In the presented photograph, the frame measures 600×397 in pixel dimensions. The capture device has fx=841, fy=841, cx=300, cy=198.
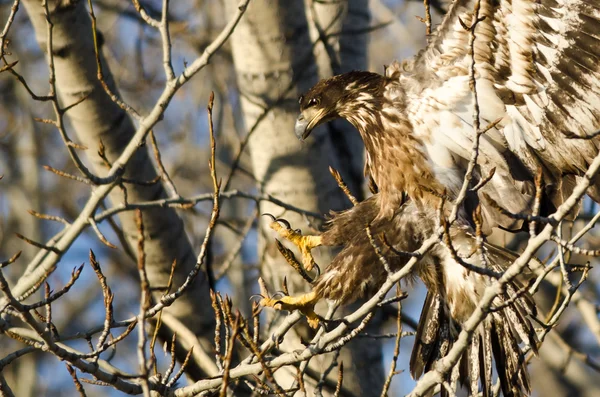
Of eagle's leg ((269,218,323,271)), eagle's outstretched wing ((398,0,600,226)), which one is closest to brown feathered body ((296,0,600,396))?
eagle's outstretched wing ((398,0,600,226))

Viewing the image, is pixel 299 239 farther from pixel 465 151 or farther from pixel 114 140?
pixel 114 140

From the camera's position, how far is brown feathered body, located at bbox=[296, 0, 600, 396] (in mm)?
4227

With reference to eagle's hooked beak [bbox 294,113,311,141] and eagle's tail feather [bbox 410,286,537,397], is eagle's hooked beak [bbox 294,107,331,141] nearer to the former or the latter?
eagle's hooked beak [bbox 294,113,311,141]

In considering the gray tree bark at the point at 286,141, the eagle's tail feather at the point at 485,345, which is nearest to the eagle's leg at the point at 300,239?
the gray tree bark at the point at 286,141

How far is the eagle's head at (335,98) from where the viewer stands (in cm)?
489

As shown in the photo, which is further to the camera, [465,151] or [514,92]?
[465,151]

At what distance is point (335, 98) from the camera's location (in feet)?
16.2

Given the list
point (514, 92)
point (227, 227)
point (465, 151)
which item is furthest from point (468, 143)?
point (227, 227)

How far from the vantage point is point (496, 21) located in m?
4.18

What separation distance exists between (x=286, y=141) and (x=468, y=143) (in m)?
1.20

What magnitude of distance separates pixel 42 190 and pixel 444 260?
22.5ft

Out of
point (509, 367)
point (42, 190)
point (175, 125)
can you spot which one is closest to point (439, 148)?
point (509, 367)

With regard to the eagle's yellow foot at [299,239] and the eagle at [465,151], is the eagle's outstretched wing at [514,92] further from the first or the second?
the eagle's yellow foot at [299,239]

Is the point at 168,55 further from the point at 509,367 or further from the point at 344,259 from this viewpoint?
the point at 509,367
